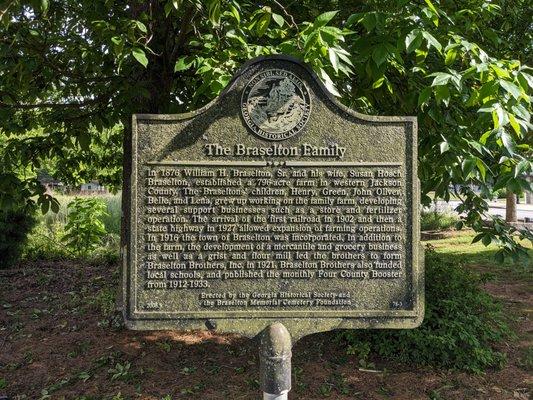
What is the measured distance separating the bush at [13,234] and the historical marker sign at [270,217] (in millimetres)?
7840

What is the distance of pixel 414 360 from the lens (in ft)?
17.9

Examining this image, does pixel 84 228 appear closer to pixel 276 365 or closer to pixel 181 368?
pixel 181 368

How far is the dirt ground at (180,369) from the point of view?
192 inches

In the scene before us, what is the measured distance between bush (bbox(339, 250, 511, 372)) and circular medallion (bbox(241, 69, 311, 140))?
3.15 metres

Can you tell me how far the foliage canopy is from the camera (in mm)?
3395

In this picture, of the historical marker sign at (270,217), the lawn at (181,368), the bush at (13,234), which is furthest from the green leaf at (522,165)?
the bush at (13,234)

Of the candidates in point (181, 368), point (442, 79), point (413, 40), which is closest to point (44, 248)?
point (181, 368)

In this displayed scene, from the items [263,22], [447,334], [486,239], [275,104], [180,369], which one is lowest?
[180,369]

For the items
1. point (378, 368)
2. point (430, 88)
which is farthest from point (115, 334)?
point (430, 88)

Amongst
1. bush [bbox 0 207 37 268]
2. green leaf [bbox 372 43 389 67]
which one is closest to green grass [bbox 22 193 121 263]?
bush [bbox 0 207 37 268]

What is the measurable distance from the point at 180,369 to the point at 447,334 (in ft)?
8.96

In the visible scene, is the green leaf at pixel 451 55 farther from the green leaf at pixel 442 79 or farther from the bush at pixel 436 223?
the bush at pixel 436 223

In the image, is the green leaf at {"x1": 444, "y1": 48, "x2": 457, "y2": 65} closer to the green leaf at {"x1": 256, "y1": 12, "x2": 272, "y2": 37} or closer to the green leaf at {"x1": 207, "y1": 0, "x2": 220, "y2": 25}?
the green leaf at {"x1": 256, "y1": 12, "x2": 272, "y2": 37}

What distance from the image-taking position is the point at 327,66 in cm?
348
